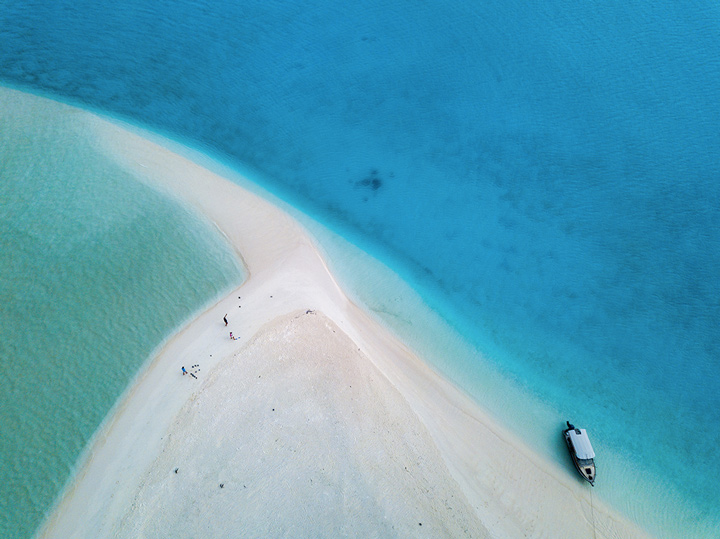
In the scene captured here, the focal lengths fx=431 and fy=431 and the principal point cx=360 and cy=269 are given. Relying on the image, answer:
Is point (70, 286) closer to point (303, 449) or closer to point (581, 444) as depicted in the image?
point (303, 449)

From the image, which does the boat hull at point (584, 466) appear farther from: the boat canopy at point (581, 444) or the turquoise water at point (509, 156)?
the turquoise water at point (509, 156)

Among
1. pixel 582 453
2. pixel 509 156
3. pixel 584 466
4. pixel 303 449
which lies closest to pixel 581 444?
pixel 582 453

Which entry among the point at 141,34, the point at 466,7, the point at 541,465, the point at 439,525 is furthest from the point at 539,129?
the point at 141,34

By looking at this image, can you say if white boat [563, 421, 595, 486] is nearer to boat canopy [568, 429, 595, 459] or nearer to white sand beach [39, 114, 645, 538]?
boat canopy [568, 429, 595, 459]

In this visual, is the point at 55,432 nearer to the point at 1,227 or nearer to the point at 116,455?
the point at 116,455

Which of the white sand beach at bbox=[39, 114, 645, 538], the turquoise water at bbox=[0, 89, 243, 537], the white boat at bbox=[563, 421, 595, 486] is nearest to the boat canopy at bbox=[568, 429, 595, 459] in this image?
the white boat at bbox=[563, 421, 595, 486]

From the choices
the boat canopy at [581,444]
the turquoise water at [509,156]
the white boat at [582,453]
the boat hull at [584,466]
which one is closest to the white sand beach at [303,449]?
the boat hull at [584,466]
